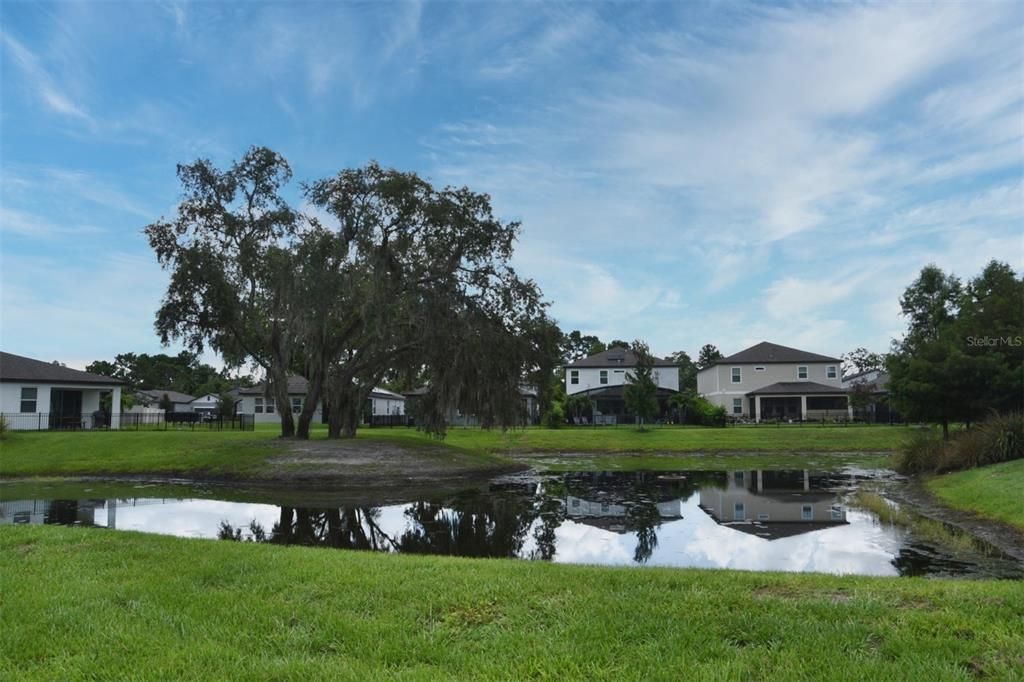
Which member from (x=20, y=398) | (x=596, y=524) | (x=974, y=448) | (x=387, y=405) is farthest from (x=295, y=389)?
(x=974, y=448)

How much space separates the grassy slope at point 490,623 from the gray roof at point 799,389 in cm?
5067

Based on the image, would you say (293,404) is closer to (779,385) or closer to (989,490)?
(779,385)

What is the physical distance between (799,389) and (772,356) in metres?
4.76

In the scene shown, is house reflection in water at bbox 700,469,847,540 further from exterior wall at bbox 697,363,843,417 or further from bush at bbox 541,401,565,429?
exterior wall at bbox 697,363,843,417

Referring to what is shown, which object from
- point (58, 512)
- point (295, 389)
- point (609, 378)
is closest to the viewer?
point (58, 512)

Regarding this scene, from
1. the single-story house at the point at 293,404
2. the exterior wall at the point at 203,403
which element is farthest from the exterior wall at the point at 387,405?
the exterior wall at the point at 203,403

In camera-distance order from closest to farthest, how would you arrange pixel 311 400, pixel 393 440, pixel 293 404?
pixel 393 440
pixel 311 400
pixel 293 404

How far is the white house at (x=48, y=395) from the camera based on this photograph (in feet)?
117

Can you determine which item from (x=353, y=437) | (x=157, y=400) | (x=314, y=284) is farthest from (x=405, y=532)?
(x=157, y=400)

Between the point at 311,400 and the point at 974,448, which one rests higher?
the point at 311,400

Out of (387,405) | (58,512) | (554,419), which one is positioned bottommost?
(58,512)

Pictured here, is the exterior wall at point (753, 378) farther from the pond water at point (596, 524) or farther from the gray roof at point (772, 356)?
the pond water at point (596, 524)

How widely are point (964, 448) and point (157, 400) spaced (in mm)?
67472

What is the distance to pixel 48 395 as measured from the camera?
122 feet
